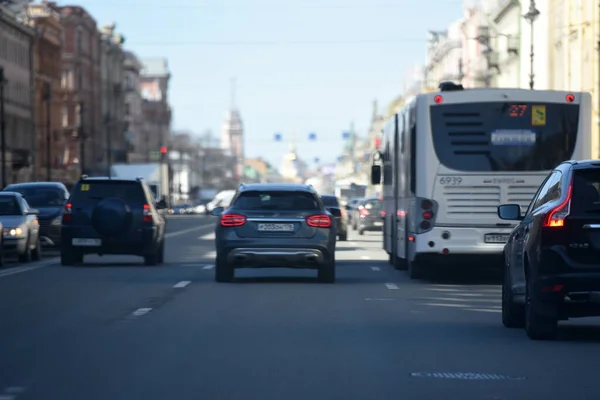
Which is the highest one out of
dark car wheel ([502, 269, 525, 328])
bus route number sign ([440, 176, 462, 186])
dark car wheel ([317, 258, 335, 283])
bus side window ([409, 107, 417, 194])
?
bus side window ([409, 107, 417, 194])

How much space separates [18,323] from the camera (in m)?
16.2

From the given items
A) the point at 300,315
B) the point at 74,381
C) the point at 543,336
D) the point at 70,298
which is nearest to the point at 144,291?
the point at 70,298

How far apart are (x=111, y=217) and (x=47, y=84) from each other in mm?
81233

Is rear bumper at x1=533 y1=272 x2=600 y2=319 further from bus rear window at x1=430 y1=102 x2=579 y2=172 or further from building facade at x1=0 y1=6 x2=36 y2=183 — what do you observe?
building facade at x1=0 y1=6 x2=36 y2=183

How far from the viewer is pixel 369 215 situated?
65438 mm

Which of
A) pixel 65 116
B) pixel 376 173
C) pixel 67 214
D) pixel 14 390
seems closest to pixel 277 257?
pixel 67 214

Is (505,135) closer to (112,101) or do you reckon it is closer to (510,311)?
(510,311)

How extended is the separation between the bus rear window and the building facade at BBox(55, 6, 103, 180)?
326ft

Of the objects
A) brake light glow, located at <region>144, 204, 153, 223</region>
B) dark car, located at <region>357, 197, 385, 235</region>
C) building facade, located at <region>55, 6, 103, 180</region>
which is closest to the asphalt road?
brake light glow, located at <region>144, 204, 153, 223</region>

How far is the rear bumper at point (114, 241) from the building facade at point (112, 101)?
4343 inches

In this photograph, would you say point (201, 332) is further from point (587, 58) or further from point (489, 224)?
point (587, 58)

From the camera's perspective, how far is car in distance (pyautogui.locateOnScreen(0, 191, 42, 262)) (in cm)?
3200

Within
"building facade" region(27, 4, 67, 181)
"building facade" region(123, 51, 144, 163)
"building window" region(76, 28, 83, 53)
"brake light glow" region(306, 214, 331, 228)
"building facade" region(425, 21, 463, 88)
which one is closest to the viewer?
"brake light glow" region(306, 214, 331, 228)

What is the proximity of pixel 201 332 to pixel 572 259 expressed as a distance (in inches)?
135
